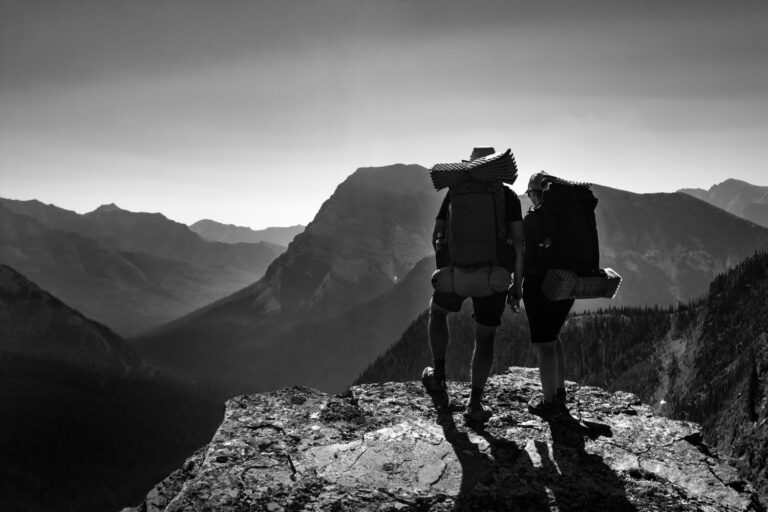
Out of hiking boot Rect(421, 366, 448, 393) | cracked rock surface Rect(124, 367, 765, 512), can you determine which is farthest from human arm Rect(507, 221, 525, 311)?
hiking boot Rect(421, 366, 448, 393)

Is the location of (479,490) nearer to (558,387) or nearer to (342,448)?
(342,448)

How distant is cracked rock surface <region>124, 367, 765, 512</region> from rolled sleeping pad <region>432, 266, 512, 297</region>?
6.64 ft

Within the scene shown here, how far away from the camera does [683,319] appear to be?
54188 millimetres

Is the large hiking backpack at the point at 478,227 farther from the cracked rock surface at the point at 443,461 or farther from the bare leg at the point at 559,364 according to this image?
the cracked rock surface at the point at 443,461

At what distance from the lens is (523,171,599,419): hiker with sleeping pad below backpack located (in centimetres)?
686

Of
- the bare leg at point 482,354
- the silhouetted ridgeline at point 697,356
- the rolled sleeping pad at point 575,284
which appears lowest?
the silhouetted ridgeline at point 697,356

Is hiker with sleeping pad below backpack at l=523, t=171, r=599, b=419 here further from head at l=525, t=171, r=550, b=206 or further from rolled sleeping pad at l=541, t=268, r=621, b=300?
rolled sleeping pad at l=541, t=268, r=621, b=300

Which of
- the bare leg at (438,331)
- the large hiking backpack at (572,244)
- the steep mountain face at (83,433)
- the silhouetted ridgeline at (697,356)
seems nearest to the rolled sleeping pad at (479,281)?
the large hiking backpack at (572,244)

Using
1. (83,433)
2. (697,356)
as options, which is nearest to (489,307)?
(697,356)

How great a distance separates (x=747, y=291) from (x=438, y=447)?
4287 centimetres

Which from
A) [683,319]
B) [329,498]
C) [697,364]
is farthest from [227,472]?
[683,319]

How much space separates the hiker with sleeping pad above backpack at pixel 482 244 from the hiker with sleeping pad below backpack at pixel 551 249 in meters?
Answer: 0.32

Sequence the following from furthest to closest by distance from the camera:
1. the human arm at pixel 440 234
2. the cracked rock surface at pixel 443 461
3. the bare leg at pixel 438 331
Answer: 1. the bare leg at pixel 438 331
2. the human arm at pixel 440 234
3. the cracked rock surface at pixel 443 461

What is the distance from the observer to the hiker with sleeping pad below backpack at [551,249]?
6.86 m
